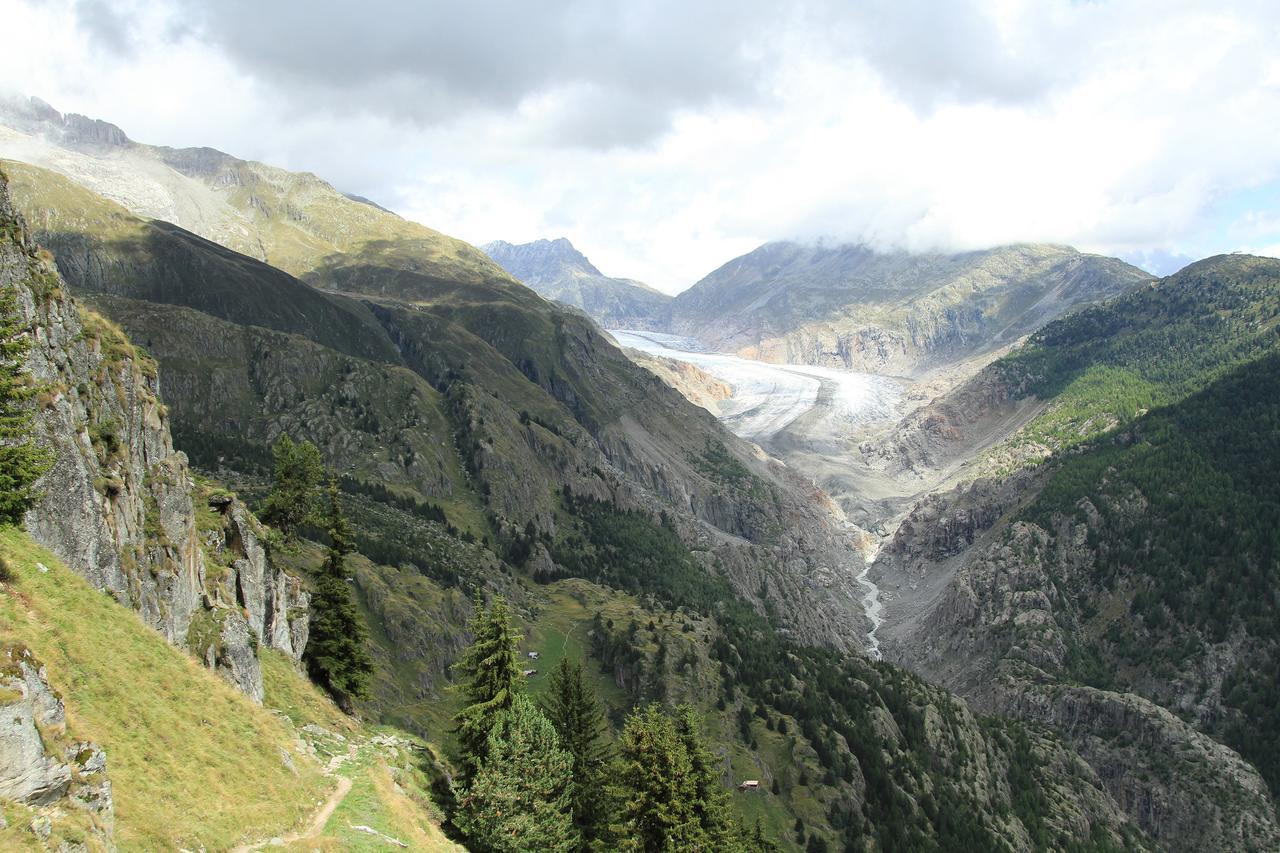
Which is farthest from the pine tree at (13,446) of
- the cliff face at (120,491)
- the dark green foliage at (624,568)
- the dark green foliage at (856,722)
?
the dark green foliage at (624,568)

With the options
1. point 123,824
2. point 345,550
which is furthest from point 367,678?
point 123,824

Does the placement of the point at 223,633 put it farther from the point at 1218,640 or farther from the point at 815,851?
the point at 1218,640

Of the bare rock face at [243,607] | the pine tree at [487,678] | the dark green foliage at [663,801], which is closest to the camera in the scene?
the dark green foliage at [663,801]

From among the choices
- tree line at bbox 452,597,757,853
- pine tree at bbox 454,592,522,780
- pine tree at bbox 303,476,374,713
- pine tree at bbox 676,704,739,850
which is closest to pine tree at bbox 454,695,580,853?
tree line at bbox 452,597,757,853

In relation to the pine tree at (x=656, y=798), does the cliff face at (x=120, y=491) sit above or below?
above

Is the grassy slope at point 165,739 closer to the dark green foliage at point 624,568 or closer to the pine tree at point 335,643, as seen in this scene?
the pine tree at point 335,643

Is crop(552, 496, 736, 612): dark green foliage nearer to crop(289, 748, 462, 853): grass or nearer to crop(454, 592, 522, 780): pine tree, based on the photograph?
crop(454, 592, 522, 780): pine tree
